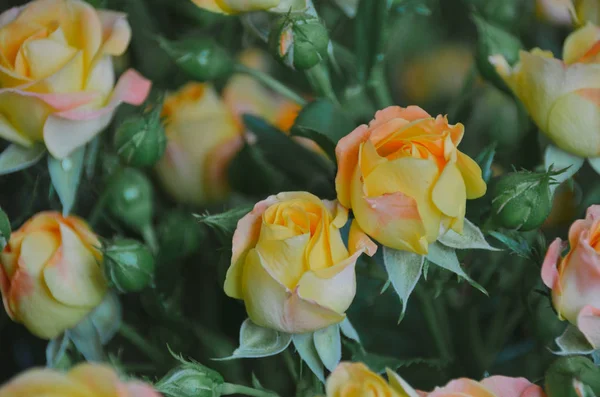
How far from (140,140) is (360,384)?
0.93ft

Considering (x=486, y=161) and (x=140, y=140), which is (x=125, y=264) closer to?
(x=140, y=140)

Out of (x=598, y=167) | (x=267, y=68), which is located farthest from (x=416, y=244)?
(x=267, y=68)

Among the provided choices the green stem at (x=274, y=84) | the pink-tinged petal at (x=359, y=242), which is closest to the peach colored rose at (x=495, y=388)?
the pink-tinged petal at (x=359, y=242)

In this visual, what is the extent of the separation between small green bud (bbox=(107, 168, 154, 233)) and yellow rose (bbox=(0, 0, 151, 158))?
8 cm

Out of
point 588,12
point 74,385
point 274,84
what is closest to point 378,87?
point 274,84

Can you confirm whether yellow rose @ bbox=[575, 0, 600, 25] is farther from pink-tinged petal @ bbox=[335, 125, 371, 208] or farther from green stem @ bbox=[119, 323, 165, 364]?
green stem @ bbox=[119, 323, 165, 364]

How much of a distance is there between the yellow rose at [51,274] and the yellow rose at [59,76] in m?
0.07

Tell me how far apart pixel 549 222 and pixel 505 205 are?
166mm

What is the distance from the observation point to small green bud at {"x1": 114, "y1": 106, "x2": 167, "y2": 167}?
641mm

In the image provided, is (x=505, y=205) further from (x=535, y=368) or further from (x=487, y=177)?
(x=535, y=368)

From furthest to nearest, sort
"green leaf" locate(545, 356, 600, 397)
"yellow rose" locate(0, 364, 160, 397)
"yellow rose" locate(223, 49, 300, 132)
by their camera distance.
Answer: "yellow rose" locate(223, 49, 300, 132), "green leaf" locate(545, 356, 600, 397), "yellow rose" locate(0, 364, 160, 397)

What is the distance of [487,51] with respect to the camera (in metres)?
0.70

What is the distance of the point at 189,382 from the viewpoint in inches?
20.6

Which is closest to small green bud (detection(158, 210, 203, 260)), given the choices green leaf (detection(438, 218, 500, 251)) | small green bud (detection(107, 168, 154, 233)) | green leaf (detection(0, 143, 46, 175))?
small green bud (detection(107, 168, 154, 233))
